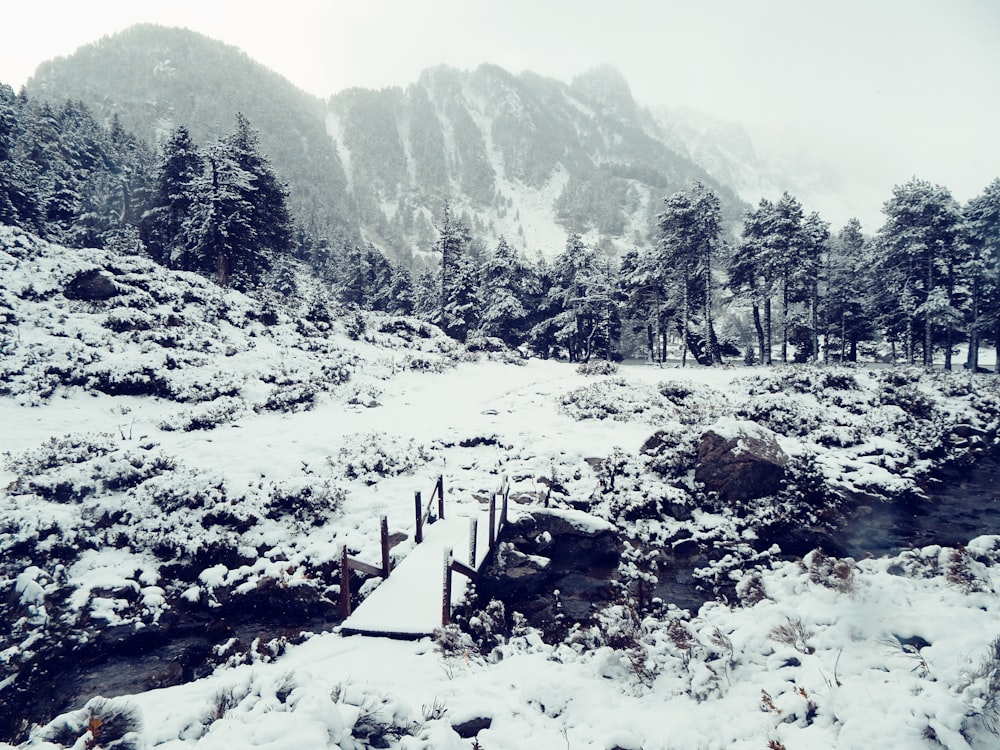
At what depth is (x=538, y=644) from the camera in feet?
26.8

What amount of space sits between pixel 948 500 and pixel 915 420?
24.1 ft

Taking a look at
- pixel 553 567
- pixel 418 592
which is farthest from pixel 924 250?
pixel 418 592

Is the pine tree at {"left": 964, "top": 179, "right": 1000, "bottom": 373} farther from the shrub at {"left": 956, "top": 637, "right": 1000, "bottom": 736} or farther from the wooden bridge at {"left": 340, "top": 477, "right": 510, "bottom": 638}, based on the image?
the wooden bridge at {"left": 340, "top": 477, "right": 510, "bottom": 638}

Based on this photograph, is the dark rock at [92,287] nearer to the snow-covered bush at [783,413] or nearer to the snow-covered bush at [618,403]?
the snow-covered bush at [618,403]

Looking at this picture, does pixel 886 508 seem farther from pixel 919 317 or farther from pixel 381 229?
pixel 381 229

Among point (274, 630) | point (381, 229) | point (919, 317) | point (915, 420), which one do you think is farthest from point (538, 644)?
point (381, 229)

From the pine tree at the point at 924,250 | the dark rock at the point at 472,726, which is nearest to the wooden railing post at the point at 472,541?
the dark rock at the point at 472,726

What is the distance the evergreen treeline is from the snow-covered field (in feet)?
35.5

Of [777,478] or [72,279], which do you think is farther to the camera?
[72,279]

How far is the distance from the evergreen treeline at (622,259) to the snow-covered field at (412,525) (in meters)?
10.8

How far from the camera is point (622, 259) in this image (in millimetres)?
50844

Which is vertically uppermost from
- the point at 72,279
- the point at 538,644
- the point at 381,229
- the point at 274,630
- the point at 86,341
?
the point at 381,229

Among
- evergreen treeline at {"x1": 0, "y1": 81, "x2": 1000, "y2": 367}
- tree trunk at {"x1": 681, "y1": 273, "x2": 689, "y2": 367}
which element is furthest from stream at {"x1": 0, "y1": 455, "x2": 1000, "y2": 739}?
tree trunk at {"x1": 681, "y1": 273, "x2": 689, "y2": 367}

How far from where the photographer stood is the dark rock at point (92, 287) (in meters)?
24.2
